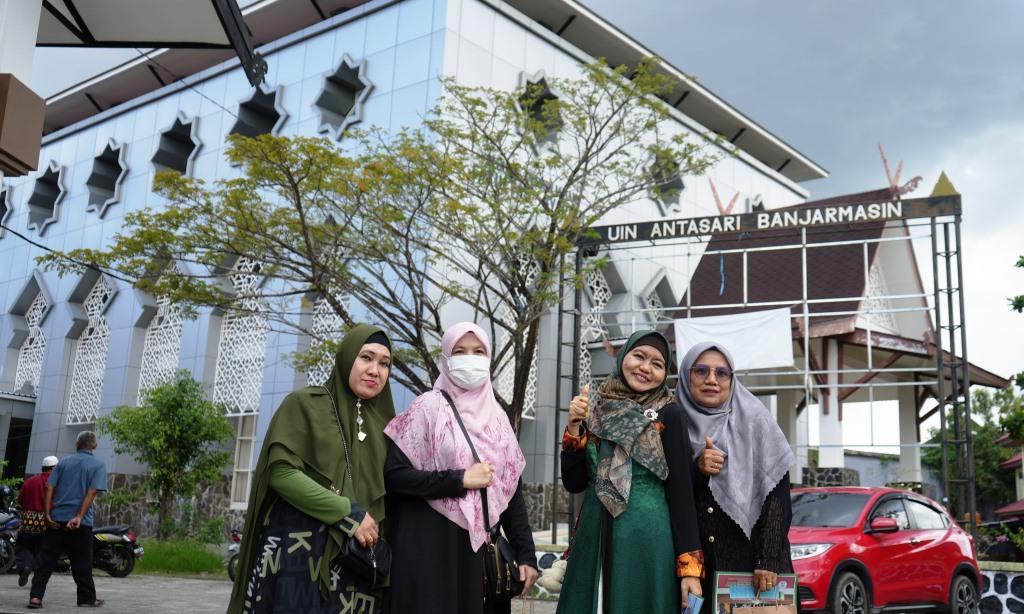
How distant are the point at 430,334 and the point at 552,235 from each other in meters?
2.57

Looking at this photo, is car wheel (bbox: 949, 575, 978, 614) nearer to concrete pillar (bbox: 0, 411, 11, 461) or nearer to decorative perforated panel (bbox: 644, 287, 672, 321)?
decorative perforated panel (bbox: 644, 287, 672, 321)

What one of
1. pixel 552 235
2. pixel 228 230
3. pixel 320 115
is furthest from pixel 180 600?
pixel 320 115

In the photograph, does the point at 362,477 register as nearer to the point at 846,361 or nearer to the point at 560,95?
the point at 560,95

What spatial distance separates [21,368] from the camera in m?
23.8

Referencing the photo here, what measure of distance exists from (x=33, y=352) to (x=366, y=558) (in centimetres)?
2335

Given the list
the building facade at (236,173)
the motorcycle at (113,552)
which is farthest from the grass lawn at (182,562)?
the building facade at (236,173)

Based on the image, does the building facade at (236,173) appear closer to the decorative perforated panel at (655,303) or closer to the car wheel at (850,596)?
the decorative perforated panel at (655,303)

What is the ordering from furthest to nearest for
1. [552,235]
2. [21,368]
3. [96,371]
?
[21,368]
[96,371]
[552,235]

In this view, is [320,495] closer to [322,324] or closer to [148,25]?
[148,25]

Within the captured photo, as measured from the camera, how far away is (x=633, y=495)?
332 centimetres

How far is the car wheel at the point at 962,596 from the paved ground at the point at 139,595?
3.73m

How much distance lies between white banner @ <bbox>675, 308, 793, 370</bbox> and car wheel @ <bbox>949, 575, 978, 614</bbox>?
5019mm

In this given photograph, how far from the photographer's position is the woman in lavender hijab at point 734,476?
11.1ft

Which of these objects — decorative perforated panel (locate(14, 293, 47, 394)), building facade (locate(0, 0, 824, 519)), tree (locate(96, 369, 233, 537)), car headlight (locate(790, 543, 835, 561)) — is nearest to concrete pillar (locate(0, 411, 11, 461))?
building facade (locate(0, 0, 824, 519))
